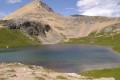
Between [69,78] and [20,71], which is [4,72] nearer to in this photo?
[20,71]

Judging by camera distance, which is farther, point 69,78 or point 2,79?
point 69,78

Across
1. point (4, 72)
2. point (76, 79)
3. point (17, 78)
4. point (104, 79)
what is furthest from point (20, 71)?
point (104, 79)

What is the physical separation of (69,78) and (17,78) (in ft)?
39.0

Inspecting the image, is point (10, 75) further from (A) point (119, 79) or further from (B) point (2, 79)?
(A) point (119, 79)

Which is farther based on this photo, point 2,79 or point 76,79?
point 76,79

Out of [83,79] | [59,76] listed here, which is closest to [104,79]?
[83,79]

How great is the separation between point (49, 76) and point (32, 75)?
3975mm

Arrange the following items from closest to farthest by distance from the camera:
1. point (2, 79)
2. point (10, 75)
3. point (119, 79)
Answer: point (2, 79)
point (10, 75)
point (119, 79)

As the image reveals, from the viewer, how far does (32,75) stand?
57219 millimetres

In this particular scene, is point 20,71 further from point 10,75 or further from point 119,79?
point 119,79

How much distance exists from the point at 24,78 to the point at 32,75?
3.87m

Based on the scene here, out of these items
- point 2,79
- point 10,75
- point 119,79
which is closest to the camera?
point 2,79

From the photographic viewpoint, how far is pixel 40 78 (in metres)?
54.1

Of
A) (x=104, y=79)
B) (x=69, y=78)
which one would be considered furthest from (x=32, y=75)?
(x=104, y=79)
